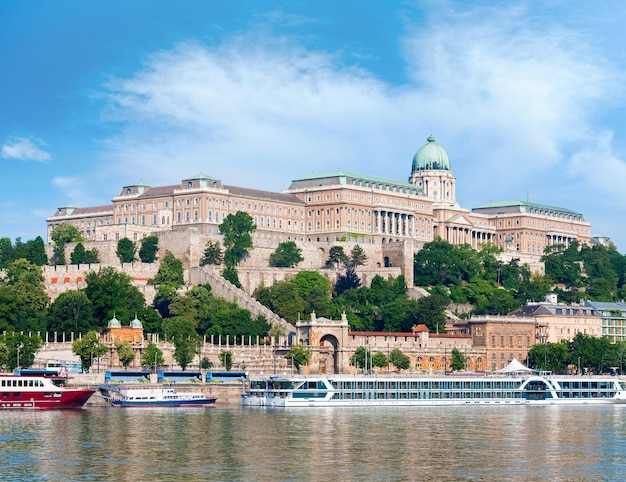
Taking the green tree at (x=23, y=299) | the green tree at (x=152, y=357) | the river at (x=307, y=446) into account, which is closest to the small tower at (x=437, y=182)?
the green tree at (x=23, y=299)

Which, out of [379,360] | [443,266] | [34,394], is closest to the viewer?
[34,394]

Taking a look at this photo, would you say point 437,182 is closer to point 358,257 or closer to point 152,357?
point 358,257

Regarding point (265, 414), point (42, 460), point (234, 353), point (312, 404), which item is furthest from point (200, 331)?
point (42, 460)

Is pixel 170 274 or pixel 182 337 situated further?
pixel 170 274

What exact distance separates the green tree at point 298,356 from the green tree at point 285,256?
3198 centimetres

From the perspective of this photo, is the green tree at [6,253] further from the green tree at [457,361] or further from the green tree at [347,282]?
the green tree at [457,361]

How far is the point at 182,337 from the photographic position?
12356 cm

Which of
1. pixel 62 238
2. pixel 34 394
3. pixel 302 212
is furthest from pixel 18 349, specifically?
pixel 302 212

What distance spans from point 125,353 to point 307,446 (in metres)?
46.5

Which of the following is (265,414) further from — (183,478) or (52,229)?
(52,229)

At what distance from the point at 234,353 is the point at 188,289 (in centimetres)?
1678

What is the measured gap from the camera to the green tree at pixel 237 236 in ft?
500

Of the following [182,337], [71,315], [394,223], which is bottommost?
[182,337]

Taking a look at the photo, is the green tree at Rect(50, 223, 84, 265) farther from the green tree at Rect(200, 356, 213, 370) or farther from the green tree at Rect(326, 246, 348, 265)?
the green tree at Rect(200, 356, 213, 370)
